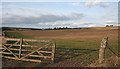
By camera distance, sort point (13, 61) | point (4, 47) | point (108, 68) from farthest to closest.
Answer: point (4, 47)
point (13, 61)
point (108, 68)

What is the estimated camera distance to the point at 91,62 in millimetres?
17750

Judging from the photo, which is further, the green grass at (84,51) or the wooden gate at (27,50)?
the green grass at (84,51)

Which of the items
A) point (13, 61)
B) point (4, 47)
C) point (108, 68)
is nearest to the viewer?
point (108, 68)

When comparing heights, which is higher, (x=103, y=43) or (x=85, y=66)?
(x=103, y=43)

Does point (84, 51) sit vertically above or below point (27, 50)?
below

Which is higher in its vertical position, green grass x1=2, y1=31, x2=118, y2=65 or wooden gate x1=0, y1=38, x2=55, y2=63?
wooden gate x1=0, y1=38, x2=55, y2=63

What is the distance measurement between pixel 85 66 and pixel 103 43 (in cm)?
211

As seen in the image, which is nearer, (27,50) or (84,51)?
(27,50)

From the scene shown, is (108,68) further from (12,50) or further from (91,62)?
(12,50)

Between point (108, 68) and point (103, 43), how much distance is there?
1946mm

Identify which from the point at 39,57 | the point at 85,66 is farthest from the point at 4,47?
the point at 85,66

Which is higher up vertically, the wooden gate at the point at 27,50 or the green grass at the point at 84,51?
the wooden gate at the point at 27,50

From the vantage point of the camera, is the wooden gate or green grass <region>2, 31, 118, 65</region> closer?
the wooden gate

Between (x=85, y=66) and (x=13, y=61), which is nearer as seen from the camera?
(x=85, y=66)
